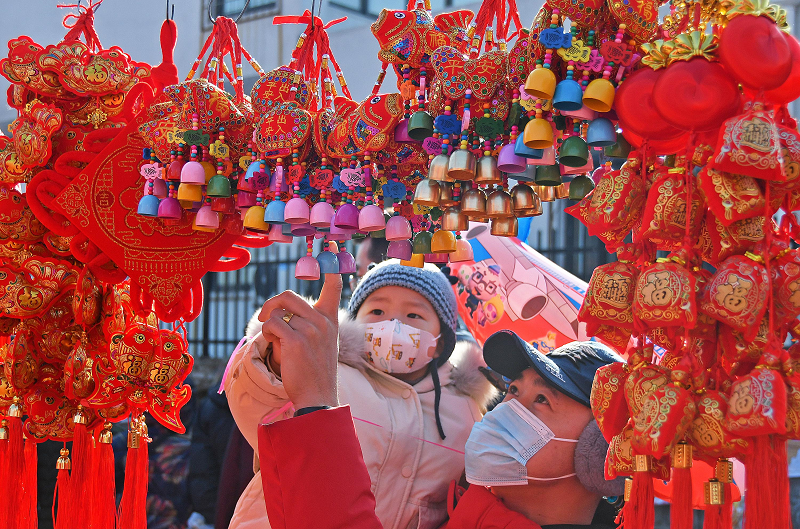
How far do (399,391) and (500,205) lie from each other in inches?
41.5

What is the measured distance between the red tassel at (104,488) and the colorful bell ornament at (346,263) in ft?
2.91

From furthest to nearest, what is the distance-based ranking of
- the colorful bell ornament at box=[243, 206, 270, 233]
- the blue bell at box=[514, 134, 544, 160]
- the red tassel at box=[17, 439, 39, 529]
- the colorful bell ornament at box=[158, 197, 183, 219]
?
the red tassel at box=[17, 439, 39, 529], the colorful bell ornament at box=[158, 197, 183, 219], the colorful bell ornament at box=[243, 206, 270, 233], the blue bell at box=[514, 134, 544, 160]

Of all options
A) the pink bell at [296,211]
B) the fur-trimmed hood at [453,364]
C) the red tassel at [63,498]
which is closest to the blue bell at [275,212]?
the pink bell at [296,211]

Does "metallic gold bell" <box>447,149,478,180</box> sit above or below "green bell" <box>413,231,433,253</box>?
above

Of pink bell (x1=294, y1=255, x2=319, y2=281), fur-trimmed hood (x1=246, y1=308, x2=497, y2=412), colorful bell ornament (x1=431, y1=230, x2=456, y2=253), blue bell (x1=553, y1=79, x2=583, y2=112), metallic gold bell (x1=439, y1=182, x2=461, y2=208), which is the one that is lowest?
fur-trimmed hood (x1=246, y1=308, x2=497, y2=412)

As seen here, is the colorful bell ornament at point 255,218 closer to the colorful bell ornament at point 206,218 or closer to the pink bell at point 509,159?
the colorful bell ornament at point 206,218

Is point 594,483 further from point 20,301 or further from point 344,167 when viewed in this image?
point 20,301

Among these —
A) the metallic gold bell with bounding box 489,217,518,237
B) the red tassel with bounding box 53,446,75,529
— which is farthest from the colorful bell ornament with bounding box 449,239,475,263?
the red tassel with bounding box 53,446,75,529

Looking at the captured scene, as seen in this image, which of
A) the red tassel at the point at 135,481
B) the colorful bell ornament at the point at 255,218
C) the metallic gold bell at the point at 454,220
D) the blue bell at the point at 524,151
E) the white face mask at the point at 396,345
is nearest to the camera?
the blue bell at the point at 524,151

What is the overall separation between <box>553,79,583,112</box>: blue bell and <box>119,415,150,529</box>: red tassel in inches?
56.0

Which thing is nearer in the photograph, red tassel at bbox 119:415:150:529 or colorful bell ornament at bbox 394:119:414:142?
colorful bell ornament at bbox 394:119:414:142

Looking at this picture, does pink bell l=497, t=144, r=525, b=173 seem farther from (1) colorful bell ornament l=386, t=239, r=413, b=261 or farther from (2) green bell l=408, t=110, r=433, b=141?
(1) colorful bell ornament l=386, t=239, r=413, b=261

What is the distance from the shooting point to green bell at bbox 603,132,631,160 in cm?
126

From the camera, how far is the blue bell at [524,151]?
126 cm
